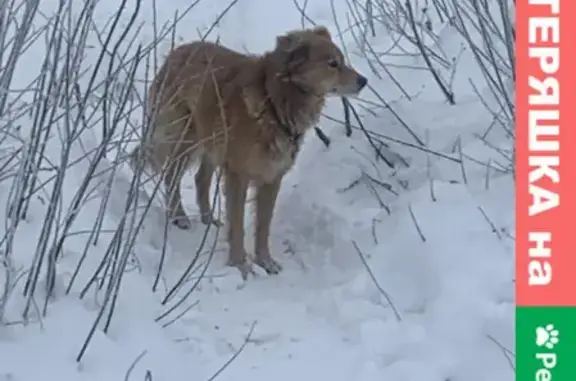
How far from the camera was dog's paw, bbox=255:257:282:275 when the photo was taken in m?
4.65

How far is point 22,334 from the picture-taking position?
3422mm

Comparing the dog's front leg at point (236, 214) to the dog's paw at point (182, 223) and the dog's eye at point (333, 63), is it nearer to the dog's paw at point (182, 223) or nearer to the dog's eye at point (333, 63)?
the dog's paw at point (182, 223)

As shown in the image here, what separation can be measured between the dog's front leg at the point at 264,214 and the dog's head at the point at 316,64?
0.52 meters

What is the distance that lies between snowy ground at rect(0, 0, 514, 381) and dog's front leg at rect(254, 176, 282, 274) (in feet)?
0.56

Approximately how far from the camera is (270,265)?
4699 millimetres

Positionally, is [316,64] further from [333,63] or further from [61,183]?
[61,183]

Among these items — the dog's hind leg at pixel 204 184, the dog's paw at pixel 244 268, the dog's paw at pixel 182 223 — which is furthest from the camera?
the dog's hind leg at pixel 204 184

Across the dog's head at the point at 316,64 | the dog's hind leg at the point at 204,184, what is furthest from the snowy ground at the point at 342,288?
the dog's head at the point at 316,64

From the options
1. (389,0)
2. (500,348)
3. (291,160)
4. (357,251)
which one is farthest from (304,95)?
(389,0)

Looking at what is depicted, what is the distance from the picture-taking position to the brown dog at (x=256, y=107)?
464 cm

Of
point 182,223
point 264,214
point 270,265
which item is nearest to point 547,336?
point 270,265

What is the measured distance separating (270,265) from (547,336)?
5.20ft

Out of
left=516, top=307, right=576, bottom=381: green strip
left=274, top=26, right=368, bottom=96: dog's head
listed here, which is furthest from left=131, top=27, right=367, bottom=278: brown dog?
left=516, top=307, right=576, bottom=381: green strip

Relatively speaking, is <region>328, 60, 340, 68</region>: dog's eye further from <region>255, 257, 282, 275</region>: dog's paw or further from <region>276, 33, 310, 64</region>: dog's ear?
<region>255, 257, 282, 275</region>: dog's paw
